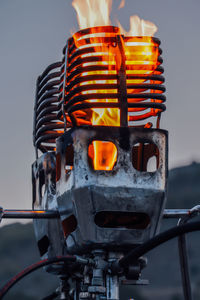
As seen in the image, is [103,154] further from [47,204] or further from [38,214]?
[47,204]

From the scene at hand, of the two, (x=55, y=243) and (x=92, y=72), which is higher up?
(x=92, y=72)

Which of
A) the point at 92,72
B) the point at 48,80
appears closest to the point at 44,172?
the point at 48,80

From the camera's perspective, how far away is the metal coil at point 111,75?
10.5 m

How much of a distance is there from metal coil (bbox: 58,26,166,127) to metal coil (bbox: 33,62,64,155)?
1.62 m

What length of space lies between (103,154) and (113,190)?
629 mm

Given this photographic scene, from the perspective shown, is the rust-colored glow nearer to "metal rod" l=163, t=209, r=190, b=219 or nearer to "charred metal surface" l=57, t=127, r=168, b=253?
"charred metal surface" l=57, t=127, r=168, b=253

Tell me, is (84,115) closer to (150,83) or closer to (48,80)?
(150,83)

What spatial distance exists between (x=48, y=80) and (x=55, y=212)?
8.86 feet

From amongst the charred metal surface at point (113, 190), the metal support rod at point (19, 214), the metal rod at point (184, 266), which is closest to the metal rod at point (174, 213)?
the metal rod at point (184, 266)

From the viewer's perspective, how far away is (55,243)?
1220 cm

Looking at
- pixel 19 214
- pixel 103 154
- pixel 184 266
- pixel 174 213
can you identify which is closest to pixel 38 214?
pixel 19 214

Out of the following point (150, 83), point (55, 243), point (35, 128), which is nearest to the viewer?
point (150, 83)

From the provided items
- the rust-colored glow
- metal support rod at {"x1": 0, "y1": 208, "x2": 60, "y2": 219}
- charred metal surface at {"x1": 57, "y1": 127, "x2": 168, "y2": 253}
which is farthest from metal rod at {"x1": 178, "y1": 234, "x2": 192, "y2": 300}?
metal support rod at {"x1": 0, "y1": 208, "x2": 60, "y2": 219}

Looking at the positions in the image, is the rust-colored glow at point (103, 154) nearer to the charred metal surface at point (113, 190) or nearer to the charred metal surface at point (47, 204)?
the charred metal surface at point (113, 190)
